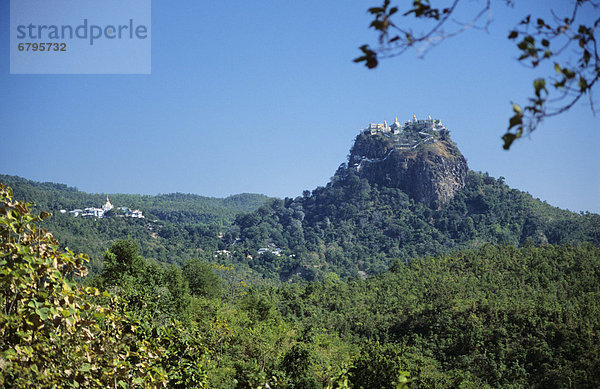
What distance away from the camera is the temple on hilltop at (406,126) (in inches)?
3509

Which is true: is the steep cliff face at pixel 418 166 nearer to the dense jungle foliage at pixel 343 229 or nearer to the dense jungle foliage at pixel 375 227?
the dense jungle foliage at pixel 375 227

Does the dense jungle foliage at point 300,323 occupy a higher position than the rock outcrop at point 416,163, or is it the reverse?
the rock outcrop at point 416,163

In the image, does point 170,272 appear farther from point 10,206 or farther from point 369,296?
point 10,206

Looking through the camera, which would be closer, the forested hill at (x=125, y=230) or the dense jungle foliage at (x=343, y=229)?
the forested hill at (x=125, y=230)

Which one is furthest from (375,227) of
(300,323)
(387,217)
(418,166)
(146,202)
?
(146,202)

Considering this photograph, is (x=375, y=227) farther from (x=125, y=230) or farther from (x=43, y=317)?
(x=43, y=317)

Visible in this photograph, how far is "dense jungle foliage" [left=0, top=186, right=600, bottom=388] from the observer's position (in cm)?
318

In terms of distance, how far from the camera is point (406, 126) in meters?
92.6

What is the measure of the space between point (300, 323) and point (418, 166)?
61.6 metres

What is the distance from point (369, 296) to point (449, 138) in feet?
202

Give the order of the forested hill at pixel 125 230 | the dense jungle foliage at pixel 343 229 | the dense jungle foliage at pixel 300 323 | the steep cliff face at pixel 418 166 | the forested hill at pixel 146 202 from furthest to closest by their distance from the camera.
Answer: the steep cliff face at pixel 418 166 → the forested hill at pixel 146 202 → the dense jungle foliage at pixel 343 229 → the forested hill at pixel 125 230 → the dense jungle foliage at pixel 300 323

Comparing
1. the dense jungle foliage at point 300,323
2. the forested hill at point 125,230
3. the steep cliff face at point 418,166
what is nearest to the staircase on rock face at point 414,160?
the steep cliff face at point 418,166

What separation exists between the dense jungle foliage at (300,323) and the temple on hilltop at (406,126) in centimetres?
5399

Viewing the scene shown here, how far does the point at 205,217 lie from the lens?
11712 cm
